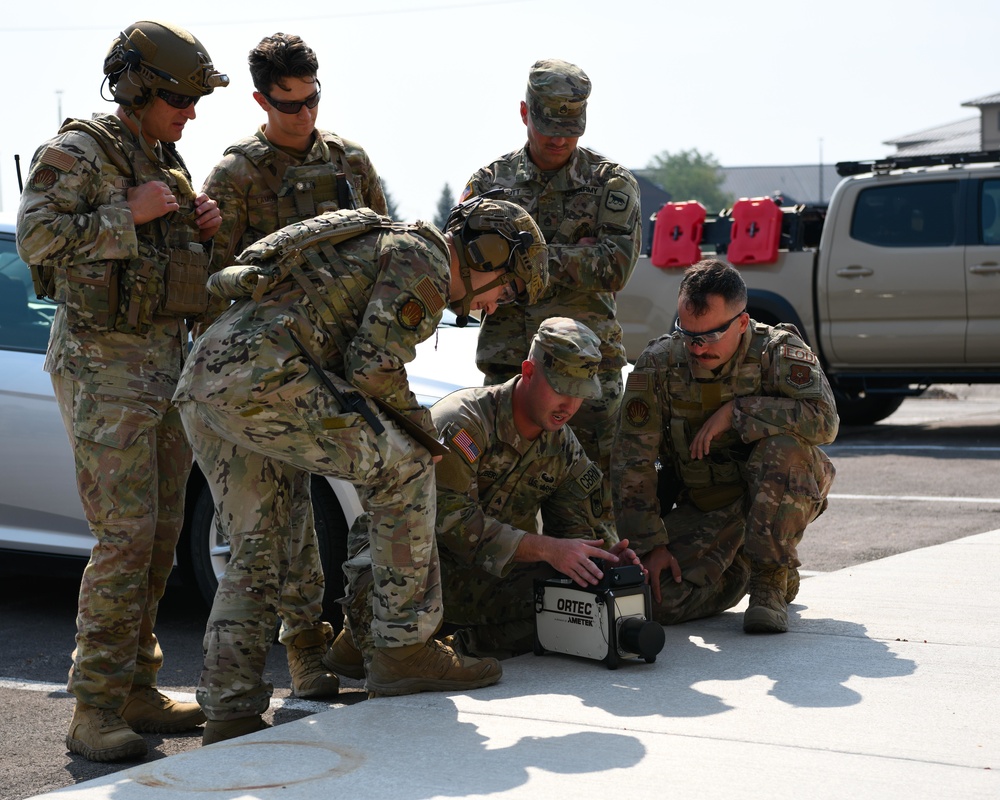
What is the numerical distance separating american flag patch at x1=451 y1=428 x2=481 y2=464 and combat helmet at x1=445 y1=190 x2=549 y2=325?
1.73 ft

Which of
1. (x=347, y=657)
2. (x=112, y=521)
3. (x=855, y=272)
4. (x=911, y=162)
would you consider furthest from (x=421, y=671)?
(x=911, y=162)

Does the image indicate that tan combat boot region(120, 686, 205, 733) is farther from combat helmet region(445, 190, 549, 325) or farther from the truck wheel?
the truck wheel

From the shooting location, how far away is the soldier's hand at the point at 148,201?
383 centimetres

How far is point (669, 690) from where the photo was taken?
396cm

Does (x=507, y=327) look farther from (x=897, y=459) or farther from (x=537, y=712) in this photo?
(x=897, y=459)

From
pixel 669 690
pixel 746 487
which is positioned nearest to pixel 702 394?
pixel 746 487

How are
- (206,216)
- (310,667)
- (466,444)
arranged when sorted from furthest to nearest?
1. (310,667)
2. (466,444)
3. (206,216)

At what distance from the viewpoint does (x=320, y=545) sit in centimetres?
489

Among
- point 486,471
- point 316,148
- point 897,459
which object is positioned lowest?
point 897,459

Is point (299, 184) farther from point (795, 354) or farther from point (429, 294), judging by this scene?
point (795, 354)

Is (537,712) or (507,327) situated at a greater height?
Result: (507,327)

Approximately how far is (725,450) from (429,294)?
6.16ft

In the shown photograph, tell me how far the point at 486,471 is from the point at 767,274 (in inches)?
296

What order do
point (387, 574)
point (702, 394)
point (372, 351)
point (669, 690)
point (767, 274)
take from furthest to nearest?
point (767, 274) → point (702, 394) → point (669, 690) → point (387, 574) → point (372, 351)
